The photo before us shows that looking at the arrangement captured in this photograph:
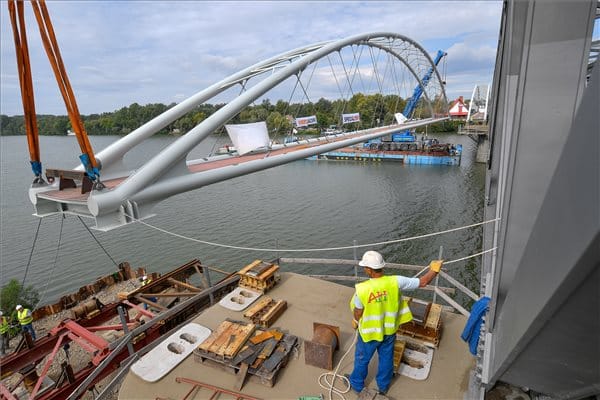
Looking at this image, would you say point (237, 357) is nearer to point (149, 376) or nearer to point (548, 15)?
point (149, 376)

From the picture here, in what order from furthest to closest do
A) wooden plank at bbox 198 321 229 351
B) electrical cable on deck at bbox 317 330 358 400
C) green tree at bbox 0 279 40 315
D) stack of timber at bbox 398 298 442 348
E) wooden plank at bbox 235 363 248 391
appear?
1. green tree at bbox 0 279 40 315
2. stack of timber at bbox 398 298 442 348
3. wooden plank at bbox 198 321 229 351
4. wooden plank at bbox 235 363 248 391
5. electrical cable on deck at bbox 317 330 358 400

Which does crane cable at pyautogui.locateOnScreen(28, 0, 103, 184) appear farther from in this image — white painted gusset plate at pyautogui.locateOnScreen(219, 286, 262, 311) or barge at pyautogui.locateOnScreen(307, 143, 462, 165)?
barge at pyautogui.locateOnScreen(307, 143, 462, 165)

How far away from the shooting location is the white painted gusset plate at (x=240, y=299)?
6.41m

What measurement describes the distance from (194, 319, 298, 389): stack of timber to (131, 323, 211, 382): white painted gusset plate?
374mm

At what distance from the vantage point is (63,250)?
682 inches

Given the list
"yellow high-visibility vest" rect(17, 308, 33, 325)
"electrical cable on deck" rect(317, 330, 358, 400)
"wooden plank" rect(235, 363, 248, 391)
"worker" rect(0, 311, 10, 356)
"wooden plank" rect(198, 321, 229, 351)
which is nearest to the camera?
"electrical cable on deck" rect(317, 330, 358, 400)

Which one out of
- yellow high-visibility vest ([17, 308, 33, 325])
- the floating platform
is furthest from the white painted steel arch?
the floating platform

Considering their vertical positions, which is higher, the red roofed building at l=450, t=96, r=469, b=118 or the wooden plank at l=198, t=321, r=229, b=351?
the red roofed building at l=450, t=96, r=469, b=118

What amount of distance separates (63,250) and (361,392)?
19.2m

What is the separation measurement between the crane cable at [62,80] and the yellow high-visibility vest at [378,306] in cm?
441

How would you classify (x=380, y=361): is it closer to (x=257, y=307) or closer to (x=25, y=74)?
(x=257, y=307)

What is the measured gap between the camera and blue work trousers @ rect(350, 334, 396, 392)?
3.91 metres

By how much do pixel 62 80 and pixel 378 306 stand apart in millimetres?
5201

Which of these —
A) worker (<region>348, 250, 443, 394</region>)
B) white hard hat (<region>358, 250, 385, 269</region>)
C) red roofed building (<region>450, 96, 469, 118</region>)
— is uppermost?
red roofed building (<region>450, 96, 469, 118</region>)
